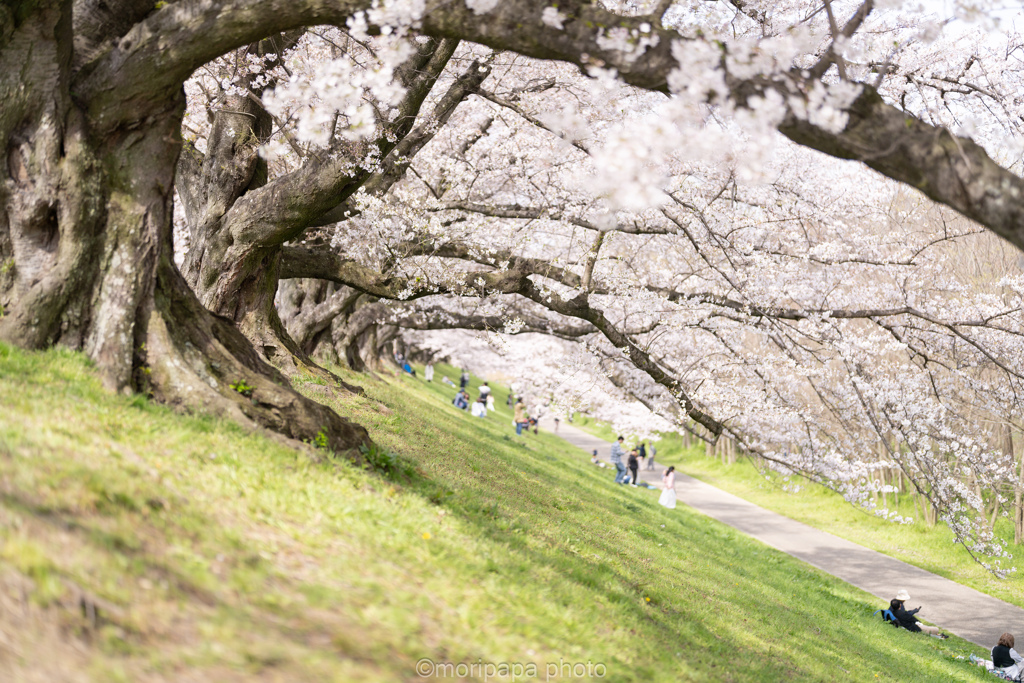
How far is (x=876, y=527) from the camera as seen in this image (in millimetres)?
20656

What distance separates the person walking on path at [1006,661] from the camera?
10432mm

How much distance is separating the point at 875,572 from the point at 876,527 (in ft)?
17.2

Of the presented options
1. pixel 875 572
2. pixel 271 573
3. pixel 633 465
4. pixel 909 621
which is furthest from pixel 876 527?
pixel 271 573

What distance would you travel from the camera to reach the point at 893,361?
773 inches

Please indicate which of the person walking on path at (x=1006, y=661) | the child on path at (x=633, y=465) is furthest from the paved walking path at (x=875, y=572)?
the child on path at (x=633, y=465)

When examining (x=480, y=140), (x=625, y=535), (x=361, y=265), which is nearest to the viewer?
(x=625, y=535)

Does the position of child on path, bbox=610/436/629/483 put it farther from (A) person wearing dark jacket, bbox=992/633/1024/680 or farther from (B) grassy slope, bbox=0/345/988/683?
(B) grassy slope, bbox=0/345/988/683

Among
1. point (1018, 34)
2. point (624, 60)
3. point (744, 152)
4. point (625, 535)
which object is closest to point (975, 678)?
point (625, 535)

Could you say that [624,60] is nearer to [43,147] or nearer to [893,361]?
[43,147]

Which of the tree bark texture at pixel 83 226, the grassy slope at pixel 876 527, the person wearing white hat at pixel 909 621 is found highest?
the tree bark texture at pixel 83 226

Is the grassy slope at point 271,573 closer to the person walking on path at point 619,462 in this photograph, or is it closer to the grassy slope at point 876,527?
the grassy slope at point 876,527

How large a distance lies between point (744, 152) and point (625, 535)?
7389mm

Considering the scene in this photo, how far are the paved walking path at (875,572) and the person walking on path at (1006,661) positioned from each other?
1.57 m

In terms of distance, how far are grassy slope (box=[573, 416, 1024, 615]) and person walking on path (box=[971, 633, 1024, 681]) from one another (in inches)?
147
